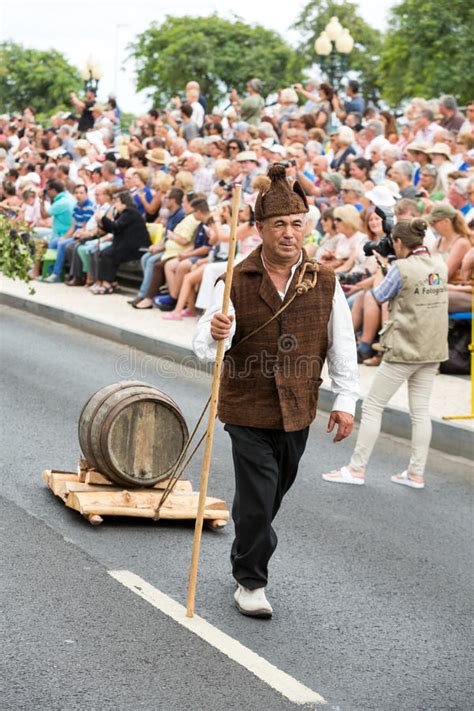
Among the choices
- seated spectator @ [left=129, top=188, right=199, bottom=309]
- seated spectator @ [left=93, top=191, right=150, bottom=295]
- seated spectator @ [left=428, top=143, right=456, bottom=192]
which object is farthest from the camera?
seated spectator @ [left=93, top=191, right=150, bottom=295]

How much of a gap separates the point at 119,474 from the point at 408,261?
2.94 meters

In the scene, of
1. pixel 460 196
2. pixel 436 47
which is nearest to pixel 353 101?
pixel 460 196

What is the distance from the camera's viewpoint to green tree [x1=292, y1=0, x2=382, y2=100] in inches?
2665

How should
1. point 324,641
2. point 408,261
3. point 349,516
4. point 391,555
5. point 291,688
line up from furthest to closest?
point 408,261 → point 349,516 → point 391,555 → point 324,641 → point 291,688

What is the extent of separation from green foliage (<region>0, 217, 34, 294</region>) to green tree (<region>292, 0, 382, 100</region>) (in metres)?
55.2

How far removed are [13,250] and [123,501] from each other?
544 centimetres

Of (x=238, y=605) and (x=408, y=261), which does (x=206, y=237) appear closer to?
(x=408, y=261)

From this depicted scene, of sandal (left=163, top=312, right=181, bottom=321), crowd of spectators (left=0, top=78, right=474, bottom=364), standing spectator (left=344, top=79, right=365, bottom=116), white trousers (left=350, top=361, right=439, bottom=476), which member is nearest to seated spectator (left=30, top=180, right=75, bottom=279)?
crowd of spectators (left=0, top=78, right=474, bottom=364)

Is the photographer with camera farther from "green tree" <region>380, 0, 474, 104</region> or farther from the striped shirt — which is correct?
"green tree" <region>380, 0, 474, 104</region>

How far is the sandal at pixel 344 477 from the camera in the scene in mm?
8914

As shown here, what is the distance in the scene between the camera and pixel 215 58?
67250 millimetres

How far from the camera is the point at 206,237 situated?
1666 cm

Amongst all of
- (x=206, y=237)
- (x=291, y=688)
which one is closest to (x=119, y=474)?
(x=291, y=688)

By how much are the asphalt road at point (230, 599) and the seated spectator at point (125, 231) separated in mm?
9535
